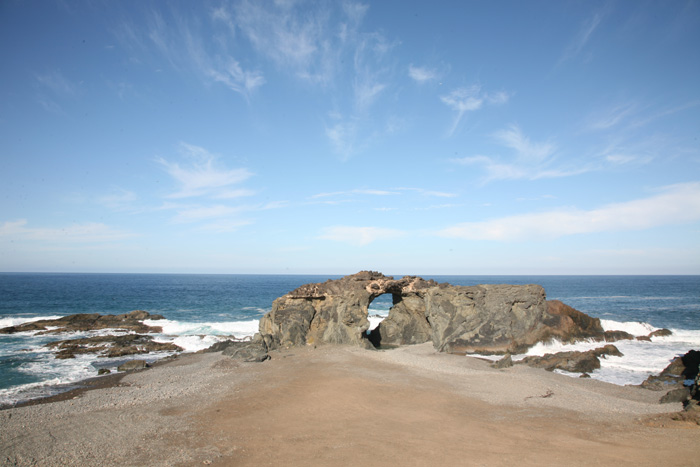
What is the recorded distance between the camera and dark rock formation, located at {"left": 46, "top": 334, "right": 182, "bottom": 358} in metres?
26.1

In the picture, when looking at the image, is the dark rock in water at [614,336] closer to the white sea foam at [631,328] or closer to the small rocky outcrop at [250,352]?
the white sea foam at [631,328]

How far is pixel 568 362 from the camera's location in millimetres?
20438

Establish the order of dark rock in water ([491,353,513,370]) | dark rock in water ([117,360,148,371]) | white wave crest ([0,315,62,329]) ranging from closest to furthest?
dark rock in water ([491,353,513,370]) → dark rock in water ([117,360,148,371]) → white wave crest ([0,315,62,329])

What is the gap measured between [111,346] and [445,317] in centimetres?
2404

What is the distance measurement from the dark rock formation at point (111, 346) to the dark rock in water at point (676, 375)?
28049 millimetres

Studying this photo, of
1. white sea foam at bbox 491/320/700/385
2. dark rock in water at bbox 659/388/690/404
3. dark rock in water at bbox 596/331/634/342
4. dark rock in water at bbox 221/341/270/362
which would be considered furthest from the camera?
dark rock in water at bbox 596/331/634/342

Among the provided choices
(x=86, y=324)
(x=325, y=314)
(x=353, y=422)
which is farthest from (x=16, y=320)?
(x=353, y=422)

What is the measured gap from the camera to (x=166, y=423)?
1230 centimetres

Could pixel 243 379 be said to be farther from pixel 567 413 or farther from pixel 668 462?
pixel 668 462

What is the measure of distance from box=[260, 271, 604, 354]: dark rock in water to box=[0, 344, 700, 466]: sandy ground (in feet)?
17.2

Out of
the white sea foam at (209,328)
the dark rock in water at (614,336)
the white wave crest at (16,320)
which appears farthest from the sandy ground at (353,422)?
the white wave crest at (16,320)

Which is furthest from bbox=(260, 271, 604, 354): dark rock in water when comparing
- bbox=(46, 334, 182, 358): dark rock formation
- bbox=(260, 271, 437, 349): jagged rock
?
bbox=(46, 334, 182, 358): dark rock formation

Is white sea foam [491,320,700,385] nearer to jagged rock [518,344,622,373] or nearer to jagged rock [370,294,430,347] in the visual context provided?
jagged rock [518,344,622,373]

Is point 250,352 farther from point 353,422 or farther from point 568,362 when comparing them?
point 568,362
